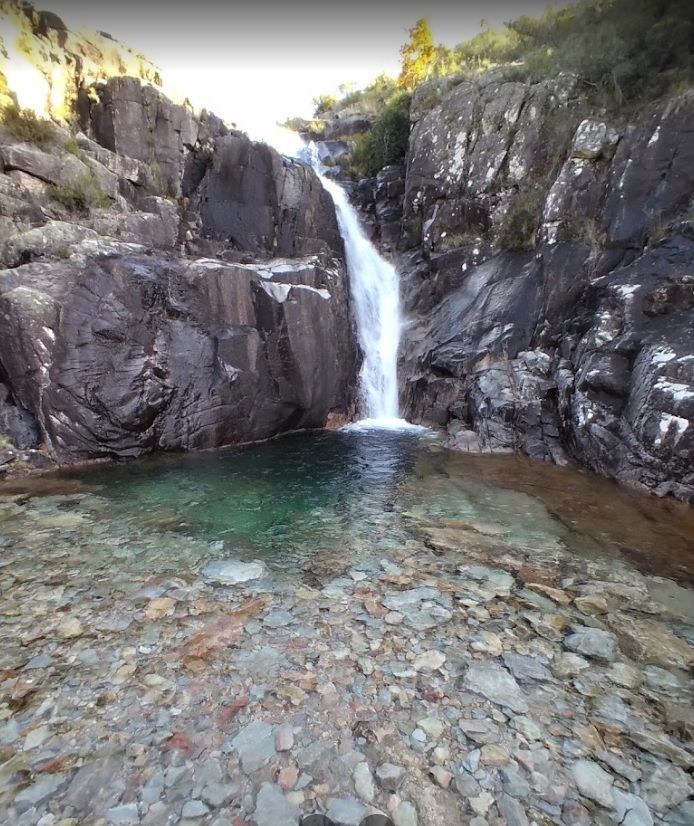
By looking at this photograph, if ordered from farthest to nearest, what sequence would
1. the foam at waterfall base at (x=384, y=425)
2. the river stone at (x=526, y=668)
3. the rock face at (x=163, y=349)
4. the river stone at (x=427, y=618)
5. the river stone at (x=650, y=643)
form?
1. the foam at waterfall base at (x=384, y=425)
2. the rock face at (x=163, y=349)
3. the river stone at (x=427, y=618)
4. the river stone at (x=650, y=643)
5. the river stone at (x=526, y=668)

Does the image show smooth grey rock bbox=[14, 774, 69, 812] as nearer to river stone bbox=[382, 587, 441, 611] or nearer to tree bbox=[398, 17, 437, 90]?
river stone bbox=[382, 587, 441, 611]

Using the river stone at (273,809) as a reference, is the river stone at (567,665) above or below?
below

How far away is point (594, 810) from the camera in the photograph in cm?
237

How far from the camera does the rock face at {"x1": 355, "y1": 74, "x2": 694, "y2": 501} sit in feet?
28.0

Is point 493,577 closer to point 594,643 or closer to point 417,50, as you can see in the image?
point 594,643

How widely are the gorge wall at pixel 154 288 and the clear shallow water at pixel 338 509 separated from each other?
1330 mm

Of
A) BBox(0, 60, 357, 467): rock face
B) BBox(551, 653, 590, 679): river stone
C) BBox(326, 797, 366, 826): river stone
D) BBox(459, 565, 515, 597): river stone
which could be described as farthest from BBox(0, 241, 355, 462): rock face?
BBox(551, 653, 590, 679): river stone

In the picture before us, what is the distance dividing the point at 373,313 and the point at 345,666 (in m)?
13.5

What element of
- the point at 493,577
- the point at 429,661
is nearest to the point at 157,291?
the point at 493,577

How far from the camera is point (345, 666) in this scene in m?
3.44

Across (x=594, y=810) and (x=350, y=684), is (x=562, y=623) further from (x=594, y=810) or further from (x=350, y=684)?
(x=350, y=684)

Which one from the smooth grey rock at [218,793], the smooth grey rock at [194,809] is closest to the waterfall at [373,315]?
the smooth grey rock at [218,793]

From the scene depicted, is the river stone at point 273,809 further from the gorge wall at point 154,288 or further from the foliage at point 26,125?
the foliage at point 26,125

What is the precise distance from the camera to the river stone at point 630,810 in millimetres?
2321
